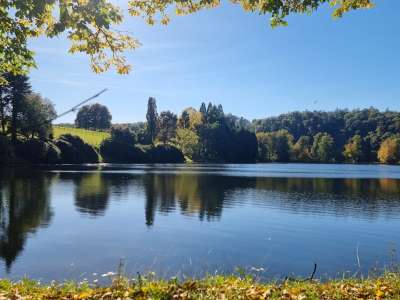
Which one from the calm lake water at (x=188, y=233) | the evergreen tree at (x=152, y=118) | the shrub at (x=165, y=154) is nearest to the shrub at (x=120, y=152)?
the shrub at (x=165, y=154)

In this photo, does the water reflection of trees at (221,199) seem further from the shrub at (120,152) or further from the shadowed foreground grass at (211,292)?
the shrub at (120,152)

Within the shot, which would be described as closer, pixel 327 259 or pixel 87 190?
pixel 327 259

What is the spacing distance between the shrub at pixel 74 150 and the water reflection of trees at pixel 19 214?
70214 millimetres

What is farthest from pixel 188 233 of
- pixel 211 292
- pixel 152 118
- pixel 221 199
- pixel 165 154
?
pixel 152 118

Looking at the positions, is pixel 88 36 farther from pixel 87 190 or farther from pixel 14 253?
pixel 87 190

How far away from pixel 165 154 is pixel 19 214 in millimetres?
139859

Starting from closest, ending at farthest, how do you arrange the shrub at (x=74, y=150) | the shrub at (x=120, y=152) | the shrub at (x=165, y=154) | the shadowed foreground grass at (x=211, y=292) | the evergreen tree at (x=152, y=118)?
the shadowed foreground grass at (x=211, y=292), the shrub at (x=74, y=150), the shrub at (x=120, y=152), the shrub at (x=165, y=154), the evergreen tree at (x=152, y=118)

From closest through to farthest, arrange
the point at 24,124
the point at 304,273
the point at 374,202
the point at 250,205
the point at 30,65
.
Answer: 1. the point at 30,65
2. the point at 304,273
3. the point at 250,205
4. the point at 374,202
5. the point at 24,124

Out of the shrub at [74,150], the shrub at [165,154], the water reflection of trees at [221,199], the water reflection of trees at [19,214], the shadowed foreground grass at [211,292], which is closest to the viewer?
the shadowed foreground grass at [211,292]

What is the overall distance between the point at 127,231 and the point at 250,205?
2023 centimetres

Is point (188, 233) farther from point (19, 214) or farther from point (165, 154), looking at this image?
point (165, 154)

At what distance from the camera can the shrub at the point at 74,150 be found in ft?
420

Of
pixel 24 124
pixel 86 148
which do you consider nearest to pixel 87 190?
pixel 24 124

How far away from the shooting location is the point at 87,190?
57125mm
